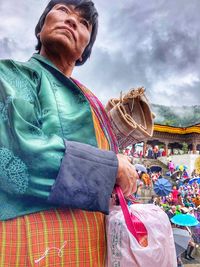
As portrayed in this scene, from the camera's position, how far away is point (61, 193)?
96 cm

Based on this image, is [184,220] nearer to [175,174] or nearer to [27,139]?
[27,139]

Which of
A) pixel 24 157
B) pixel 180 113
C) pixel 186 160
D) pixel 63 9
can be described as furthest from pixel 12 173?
pixel 180 113

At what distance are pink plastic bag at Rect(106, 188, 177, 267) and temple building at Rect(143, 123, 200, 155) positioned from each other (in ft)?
83.1

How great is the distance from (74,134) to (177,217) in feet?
20.5

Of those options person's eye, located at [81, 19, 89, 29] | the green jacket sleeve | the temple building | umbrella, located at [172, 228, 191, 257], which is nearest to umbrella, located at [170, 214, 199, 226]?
umbrella, located at [172, 228, 191, 257]

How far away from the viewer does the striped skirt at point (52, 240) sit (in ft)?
3.12

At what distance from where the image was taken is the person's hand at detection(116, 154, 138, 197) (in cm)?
110

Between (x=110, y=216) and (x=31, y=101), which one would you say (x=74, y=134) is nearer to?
(x=31, y=101)

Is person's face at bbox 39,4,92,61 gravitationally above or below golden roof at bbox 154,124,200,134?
below

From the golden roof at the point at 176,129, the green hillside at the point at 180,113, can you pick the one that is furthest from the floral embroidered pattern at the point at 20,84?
the green hillside at the point at 180,113

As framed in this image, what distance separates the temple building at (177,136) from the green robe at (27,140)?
83.2 feet

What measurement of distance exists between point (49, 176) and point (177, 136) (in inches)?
1063

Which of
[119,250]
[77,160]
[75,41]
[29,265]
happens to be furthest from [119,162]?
[75,41]

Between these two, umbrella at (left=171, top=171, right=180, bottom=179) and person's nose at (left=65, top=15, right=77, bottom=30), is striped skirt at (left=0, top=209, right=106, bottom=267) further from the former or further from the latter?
umbrella at (left=171, top=171, right=180, bottom=179)
